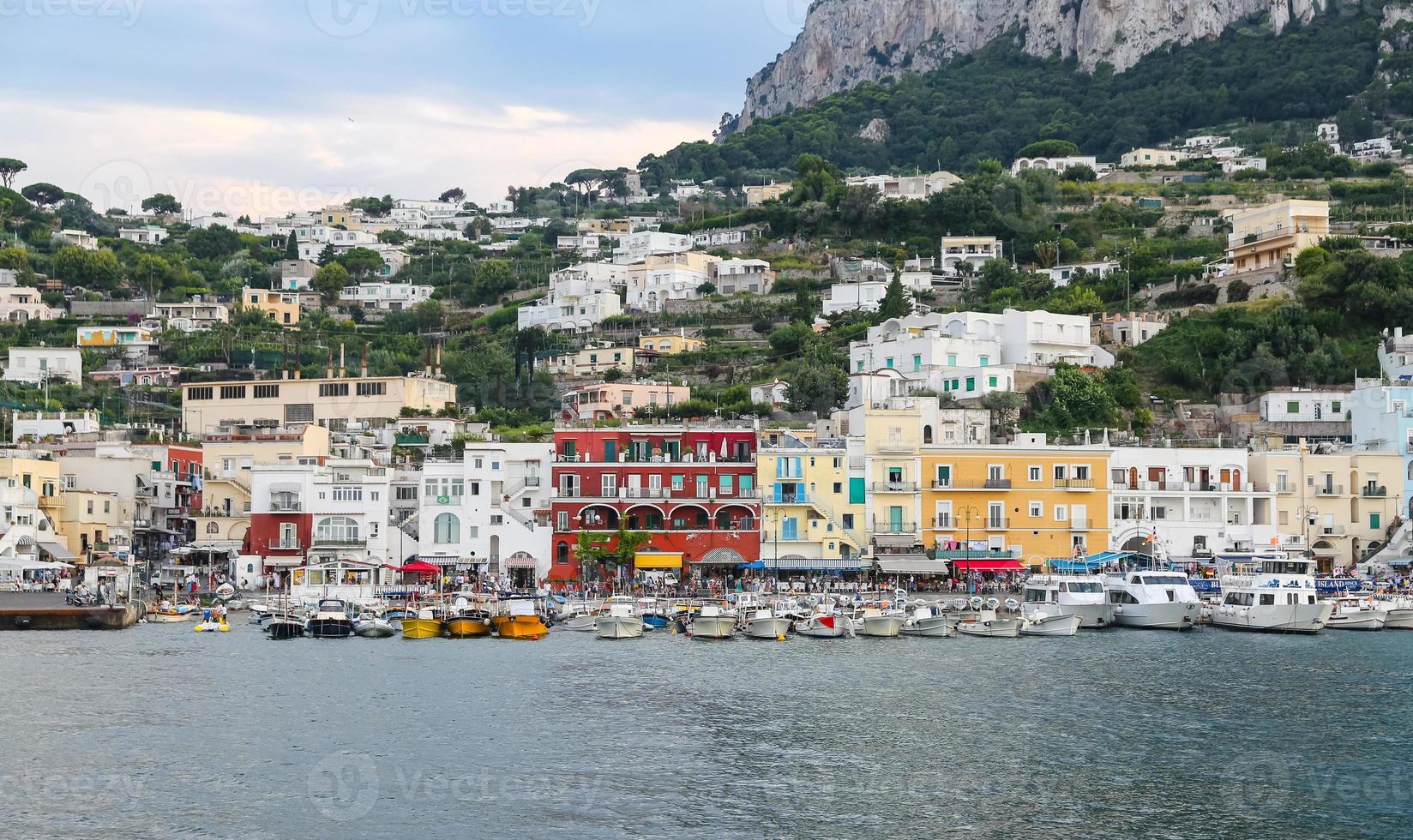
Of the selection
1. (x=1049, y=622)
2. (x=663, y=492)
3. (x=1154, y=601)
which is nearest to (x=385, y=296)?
(x=663, y=492)

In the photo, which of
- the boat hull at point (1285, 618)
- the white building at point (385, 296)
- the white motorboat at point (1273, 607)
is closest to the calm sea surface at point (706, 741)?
the boat hull at point (1285, 618)

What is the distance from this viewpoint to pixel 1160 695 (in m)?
48.8

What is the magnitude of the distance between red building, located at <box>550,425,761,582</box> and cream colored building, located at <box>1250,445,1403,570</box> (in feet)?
79.6

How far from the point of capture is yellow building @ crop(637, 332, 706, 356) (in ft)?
366

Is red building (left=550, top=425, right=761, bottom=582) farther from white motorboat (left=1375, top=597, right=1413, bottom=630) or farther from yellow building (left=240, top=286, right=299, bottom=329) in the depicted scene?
yellow building (left=240, top=286, right=299, bottom=329)

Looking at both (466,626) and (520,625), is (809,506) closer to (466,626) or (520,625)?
(520,625)

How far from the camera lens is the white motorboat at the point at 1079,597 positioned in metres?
65.7

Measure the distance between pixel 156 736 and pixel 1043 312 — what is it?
6430 centimetres

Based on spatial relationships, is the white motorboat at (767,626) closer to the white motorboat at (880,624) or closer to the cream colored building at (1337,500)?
the white motorboat at (880,624)

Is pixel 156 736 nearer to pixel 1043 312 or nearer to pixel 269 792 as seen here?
pixel 269 792

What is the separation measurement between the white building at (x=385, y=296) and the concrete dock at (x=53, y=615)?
80987 mm

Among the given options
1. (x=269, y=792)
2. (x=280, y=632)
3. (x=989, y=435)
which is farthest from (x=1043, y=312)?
(x=269, y=792)

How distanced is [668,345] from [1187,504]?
1676 inches

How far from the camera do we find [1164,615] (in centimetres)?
6569
